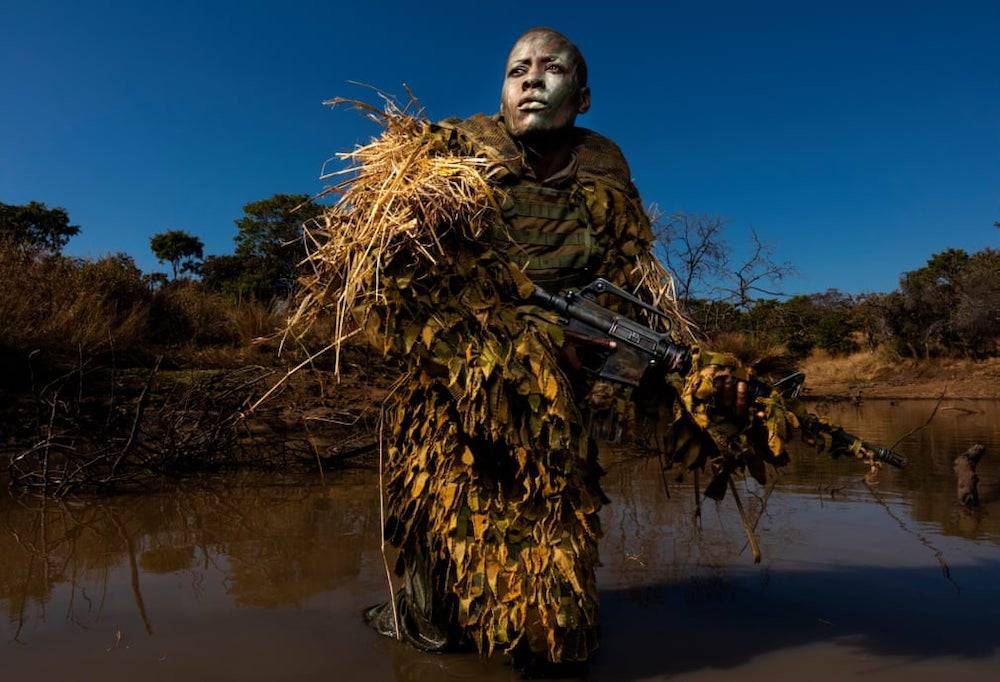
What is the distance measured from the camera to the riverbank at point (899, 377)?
16.1 metres

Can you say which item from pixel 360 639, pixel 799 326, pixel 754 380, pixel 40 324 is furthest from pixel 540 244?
pixel 799 326

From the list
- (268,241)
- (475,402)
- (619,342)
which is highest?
(268,241)

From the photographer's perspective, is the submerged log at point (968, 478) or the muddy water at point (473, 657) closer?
the muddy water at point (473, 657)

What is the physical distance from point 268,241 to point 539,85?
1001 inches

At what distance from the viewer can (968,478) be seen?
5.15 metres

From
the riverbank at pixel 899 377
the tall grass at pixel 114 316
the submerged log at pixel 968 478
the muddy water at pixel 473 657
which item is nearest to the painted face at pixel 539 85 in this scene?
the muddy water at pixel 473 657

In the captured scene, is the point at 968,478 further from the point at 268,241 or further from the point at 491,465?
the point at 268,241

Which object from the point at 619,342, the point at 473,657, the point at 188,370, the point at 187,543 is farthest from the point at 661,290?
the point at 188,370

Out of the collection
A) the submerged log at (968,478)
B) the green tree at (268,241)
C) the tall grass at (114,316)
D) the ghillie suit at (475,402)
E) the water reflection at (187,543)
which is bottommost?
the water reflection at (187,543)

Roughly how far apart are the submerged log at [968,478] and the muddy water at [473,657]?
173 millimetres

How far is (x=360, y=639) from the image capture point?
290 cm

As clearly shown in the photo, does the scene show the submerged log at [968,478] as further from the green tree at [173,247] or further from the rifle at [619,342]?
the green tree at [173,247]

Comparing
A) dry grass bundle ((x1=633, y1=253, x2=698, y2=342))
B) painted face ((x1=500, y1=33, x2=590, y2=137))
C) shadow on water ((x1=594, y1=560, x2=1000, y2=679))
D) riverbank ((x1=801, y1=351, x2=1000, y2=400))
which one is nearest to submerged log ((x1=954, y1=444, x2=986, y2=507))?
shadow on water ((x1=594, y1=560, x2=1000, y2=679))

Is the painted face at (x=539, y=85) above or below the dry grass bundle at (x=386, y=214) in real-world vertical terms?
Answer: above
